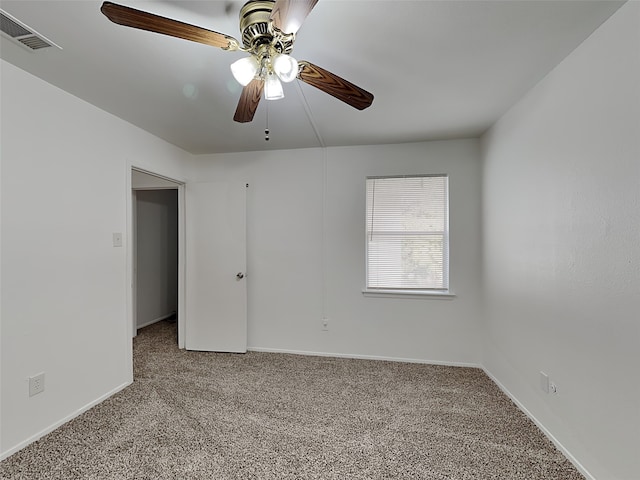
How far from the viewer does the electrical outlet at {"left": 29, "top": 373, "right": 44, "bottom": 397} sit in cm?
205

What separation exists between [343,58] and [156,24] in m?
1.03

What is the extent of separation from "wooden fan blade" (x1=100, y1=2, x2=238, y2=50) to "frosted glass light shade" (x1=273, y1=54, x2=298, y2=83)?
190mm

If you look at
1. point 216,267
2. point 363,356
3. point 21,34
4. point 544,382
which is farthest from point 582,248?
point 216,267

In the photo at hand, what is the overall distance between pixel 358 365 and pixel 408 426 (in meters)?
1.11

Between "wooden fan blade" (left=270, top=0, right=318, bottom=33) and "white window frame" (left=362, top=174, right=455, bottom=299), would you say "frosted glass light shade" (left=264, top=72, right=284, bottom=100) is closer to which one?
"wooden fan blade" (left=270, top=0, right=318, bottom=33)

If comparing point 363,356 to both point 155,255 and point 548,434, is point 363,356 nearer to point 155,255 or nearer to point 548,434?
point 548,434

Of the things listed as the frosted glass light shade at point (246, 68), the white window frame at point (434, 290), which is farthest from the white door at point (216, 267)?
the frosted glass light shade at point (246, 68)

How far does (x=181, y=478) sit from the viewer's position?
1733mm

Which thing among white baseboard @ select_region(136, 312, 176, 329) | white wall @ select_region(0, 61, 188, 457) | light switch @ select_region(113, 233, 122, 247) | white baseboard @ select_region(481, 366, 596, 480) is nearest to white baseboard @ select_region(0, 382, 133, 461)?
white wall @ select_region(0, 61, 188, 457)

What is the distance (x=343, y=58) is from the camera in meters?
1.81

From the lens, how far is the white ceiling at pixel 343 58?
1.44 metres

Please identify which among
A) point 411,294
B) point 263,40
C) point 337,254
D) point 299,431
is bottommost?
point 299,431

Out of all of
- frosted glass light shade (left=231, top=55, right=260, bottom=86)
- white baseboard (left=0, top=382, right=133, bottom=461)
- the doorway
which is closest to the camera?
frosted glass light shade (left=231, top=55, right=260, bottom=86)

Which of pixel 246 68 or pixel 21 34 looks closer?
pixel 246 68
